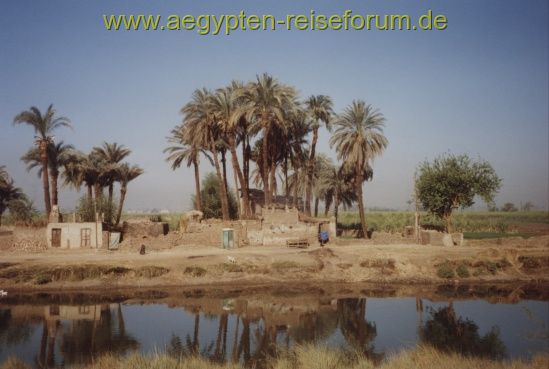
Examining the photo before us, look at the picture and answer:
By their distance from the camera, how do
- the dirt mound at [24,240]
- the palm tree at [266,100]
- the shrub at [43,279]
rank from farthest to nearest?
the palm tree at [266,100] → the dirt mound at [24,240] → the shrub at [43,279]

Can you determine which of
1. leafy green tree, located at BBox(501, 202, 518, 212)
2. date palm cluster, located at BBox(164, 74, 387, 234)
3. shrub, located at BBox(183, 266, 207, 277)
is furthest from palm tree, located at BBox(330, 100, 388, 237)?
leafy green tree, located at BBox(501, 202, 518, 212)

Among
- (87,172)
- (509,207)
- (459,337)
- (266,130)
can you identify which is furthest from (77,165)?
(509,207)

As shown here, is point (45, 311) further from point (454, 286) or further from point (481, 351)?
point (454, 286)

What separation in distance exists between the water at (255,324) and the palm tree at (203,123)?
19928mm

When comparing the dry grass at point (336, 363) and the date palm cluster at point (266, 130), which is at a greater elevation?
the date palm cluster at point (266, 130)

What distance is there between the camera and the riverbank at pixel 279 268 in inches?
1138

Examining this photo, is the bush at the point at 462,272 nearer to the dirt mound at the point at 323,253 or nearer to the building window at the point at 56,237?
the dirt mound at the point at 323,253

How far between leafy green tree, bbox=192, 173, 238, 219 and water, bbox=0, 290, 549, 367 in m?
32.8

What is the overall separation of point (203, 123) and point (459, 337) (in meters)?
34.6

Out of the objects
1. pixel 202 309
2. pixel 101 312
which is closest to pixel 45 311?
pixel 101 312

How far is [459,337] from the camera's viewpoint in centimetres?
1922

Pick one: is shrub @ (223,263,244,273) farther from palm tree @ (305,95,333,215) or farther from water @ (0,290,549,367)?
palm tree @ (305,95,333,215)

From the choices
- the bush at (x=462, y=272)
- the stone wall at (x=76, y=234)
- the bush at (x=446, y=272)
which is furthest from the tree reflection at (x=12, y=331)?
the bush at (x=462, y=272)

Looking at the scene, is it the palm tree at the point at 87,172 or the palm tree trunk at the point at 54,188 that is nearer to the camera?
the palm tree trunk at the point at 54,188
